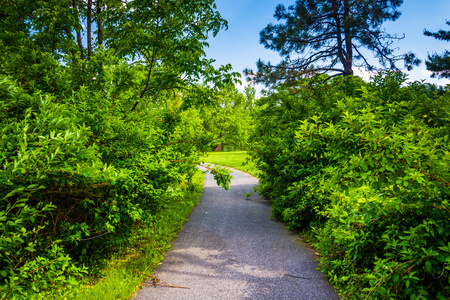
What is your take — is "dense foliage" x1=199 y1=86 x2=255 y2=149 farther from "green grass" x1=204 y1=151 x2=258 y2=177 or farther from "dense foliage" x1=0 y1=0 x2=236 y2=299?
"dense foliage" x1=0 y1=0 x2=236 y2=299

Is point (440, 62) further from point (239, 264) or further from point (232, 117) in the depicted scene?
point (232, 117)

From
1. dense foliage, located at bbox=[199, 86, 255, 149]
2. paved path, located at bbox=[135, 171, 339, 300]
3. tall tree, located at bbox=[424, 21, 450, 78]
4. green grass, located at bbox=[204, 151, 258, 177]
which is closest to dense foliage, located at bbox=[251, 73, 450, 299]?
paved path, located at bbox=[135, 171, 339, 300]

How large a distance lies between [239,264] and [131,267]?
5.29 feet

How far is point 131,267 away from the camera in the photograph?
11.5 feet

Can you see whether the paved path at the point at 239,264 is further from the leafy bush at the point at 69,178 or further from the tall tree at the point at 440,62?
the tall tree at the point at 440,62

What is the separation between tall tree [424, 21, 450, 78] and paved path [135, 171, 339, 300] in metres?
15.4

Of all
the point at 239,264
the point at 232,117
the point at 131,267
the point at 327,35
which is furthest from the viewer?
the point at 232,117

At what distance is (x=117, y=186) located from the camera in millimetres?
2934

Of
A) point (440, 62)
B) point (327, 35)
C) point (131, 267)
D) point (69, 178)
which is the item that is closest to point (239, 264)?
point (131, 267)

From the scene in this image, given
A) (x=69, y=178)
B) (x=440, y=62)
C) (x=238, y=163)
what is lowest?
(x=238, y=163)

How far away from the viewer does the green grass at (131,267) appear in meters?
2.82

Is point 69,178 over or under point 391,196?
over

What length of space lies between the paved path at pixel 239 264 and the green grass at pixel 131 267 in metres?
0.16

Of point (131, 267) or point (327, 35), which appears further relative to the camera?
point (327, 35)
